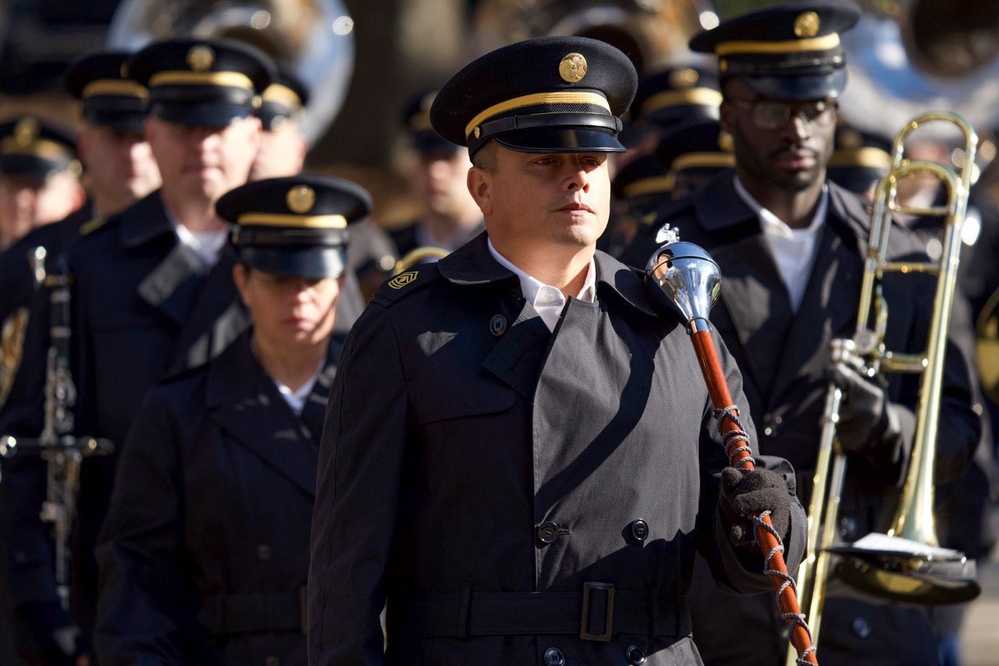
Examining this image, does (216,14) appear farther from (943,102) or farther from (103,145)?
(103,145)

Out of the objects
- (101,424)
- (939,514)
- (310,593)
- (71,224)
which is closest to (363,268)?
(71,224)

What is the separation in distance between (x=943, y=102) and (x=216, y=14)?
17.6 feet

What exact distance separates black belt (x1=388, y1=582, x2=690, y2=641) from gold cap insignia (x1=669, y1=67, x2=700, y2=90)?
218 inches

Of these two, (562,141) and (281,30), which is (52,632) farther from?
(281,30)

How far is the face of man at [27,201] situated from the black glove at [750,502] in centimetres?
689

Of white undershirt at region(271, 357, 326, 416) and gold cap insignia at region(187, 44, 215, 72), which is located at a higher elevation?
gold cap insignia at region(187, 44, 215, 72)

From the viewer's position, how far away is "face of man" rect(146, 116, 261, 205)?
23.6 feet

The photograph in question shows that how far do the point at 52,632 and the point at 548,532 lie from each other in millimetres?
2778

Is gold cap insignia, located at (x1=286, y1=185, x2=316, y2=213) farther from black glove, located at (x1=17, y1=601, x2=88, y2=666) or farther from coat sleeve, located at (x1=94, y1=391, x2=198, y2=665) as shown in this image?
black glove, located at (x1=17, y1=601, x2=88, y2=666)

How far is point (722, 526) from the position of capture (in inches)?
171

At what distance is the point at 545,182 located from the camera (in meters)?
4.40

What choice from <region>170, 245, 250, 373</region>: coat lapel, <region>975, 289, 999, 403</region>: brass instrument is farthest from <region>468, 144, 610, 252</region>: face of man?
<region>975, 289, 999, 403</region>: brass instrument

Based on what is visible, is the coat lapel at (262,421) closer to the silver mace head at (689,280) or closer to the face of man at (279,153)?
the silver mace head at (689,280)

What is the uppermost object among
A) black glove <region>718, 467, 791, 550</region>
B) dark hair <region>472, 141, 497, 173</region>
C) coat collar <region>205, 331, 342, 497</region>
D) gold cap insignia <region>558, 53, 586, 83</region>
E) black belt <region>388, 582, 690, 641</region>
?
gold cap insignia <region>558, 53, 586, 83</region>
